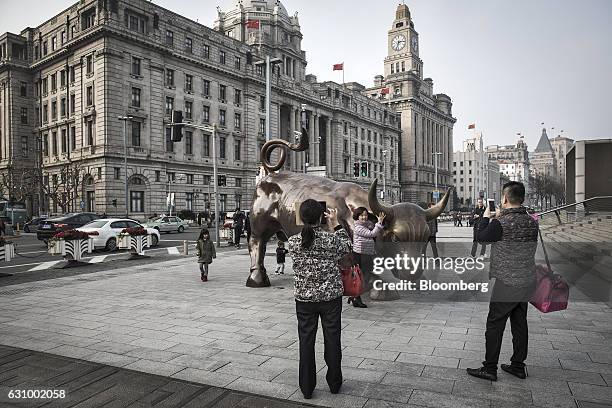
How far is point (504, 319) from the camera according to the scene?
4746 millimetres

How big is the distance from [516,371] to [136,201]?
41.9m

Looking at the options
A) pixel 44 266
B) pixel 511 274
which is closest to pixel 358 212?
pixel 511 274

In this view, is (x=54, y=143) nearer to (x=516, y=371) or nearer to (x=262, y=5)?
(x=262, y=5)

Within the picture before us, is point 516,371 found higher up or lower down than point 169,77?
lower down

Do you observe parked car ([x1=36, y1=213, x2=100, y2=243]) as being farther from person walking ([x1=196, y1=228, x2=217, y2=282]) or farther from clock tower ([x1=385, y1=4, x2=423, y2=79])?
clock tower ([x1=385, y1=4, x2=423, y2=79])

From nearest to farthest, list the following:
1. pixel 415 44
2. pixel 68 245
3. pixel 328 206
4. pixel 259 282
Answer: pixel 328 206
pixel 259 282
pixel 68 245
pixel 415 44

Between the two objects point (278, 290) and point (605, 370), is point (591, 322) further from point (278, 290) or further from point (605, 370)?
point (278, 290)

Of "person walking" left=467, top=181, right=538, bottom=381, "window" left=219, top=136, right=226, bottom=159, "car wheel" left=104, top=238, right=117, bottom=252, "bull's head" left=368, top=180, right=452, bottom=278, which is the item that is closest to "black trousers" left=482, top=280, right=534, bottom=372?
"person walking" left=467, top=181, right=538, bottom=381

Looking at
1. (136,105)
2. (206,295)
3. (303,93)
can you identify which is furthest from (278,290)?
(303,93)

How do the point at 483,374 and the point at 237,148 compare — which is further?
the point at 237,148

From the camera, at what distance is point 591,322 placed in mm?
7000

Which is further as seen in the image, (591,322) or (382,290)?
(382,290)

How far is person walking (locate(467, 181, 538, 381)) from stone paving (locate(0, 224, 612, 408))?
0.90ft

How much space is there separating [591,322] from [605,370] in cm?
237
